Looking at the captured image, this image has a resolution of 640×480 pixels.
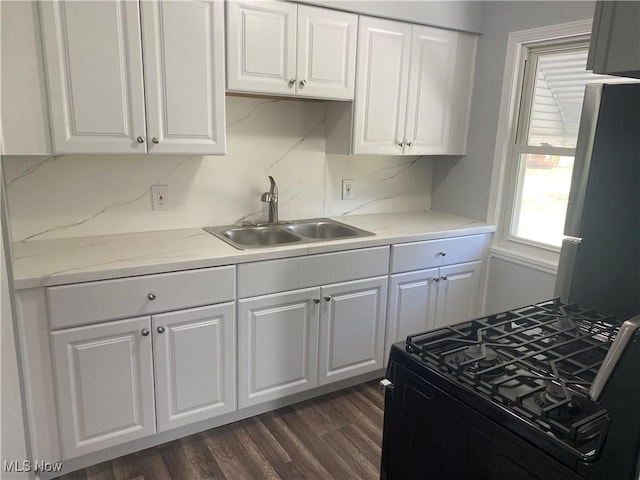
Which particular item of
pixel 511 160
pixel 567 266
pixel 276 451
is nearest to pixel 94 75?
pixel 276 451

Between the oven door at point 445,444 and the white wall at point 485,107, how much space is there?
2068 millimetres

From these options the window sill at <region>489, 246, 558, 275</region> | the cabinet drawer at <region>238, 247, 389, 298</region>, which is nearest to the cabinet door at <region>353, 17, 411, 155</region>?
the cabinet drawer at <region>238, 247, 389, 298</region>

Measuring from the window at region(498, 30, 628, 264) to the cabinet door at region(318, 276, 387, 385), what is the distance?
1.01m

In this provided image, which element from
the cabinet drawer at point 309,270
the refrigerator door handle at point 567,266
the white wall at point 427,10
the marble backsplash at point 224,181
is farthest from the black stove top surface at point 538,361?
the white wall at point 427,10

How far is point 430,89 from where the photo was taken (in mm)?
2861

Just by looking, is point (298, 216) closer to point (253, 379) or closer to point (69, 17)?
point (253, 379)

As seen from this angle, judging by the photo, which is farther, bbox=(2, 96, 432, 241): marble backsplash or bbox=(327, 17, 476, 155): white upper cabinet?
bbox=(327, 17, 476, 155): white upper cabinet

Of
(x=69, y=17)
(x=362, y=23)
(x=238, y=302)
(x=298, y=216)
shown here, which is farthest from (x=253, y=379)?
(x=362, y=23)

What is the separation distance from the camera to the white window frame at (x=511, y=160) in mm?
2691

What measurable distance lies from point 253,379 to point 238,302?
0.43m

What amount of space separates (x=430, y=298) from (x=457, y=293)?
0.77 feet

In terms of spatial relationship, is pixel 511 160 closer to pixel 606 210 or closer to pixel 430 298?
pixel 430 298

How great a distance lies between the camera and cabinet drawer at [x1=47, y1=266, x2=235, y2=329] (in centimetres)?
180

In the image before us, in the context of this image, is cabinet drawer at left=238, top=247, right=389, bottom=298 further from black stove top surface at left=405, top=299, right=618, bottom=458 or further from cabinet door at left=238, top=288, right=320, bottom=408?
black stove top surface at left=405, top=299, right=618, bottom=458
